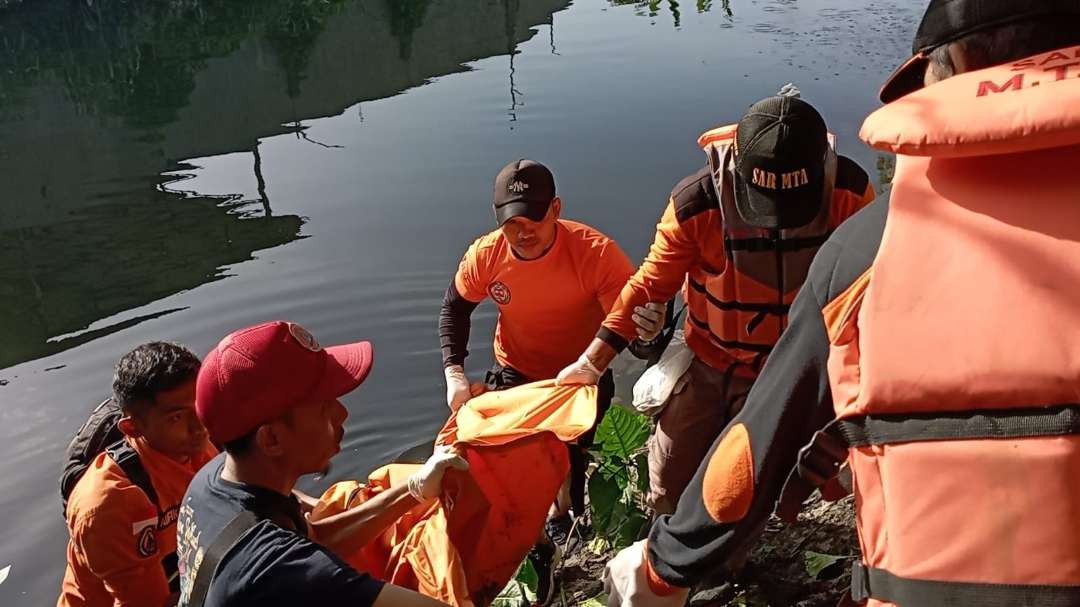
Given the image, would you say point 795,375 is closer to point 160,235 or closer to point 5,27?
point 160,235

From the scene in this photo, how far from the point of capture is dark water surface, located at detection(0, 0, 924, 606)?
7.94m

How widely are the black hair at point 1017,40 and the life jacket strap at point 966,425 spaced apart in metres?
0.59


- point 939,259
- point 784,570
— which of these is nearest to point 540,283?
point 784,570

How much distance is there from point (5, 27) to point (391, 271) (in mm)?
21328

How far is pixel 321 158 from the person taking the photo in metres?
14.2

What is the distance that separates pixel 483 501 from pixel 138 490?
4.09 feet

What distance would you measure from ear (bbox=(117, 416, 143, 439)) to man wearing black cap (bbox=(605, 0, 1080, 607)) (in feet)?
8.58

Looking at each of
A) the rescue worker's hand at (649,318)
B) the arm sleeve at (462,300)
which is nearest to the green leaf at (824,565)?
the rescue worker's hand at (649,318)

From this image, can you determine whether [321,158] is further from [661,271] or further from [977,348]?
[977,348]

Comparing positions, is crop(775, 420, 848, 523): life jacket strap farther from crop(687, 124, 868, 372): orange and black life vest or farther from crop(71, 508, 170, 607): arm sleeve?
crop(71, 508, 170, 607): arm sleeve

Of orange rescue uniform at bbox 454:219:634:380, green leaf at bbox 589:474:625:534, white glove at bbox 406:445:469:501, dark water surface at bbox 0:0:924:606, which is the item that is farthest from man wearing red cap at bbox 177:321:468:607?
dark water surface at bbox 0:0:924:606

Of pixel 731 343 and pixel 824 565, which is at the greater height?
pixel 731 343

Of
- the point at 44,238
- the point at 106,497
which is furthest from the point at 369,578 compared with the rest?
the point at 44,238

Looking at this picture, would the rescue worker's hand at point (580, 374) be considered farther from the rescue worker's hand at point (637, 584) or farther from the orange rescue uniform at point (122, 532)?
the rescue worker's hand at point (637, 584)
